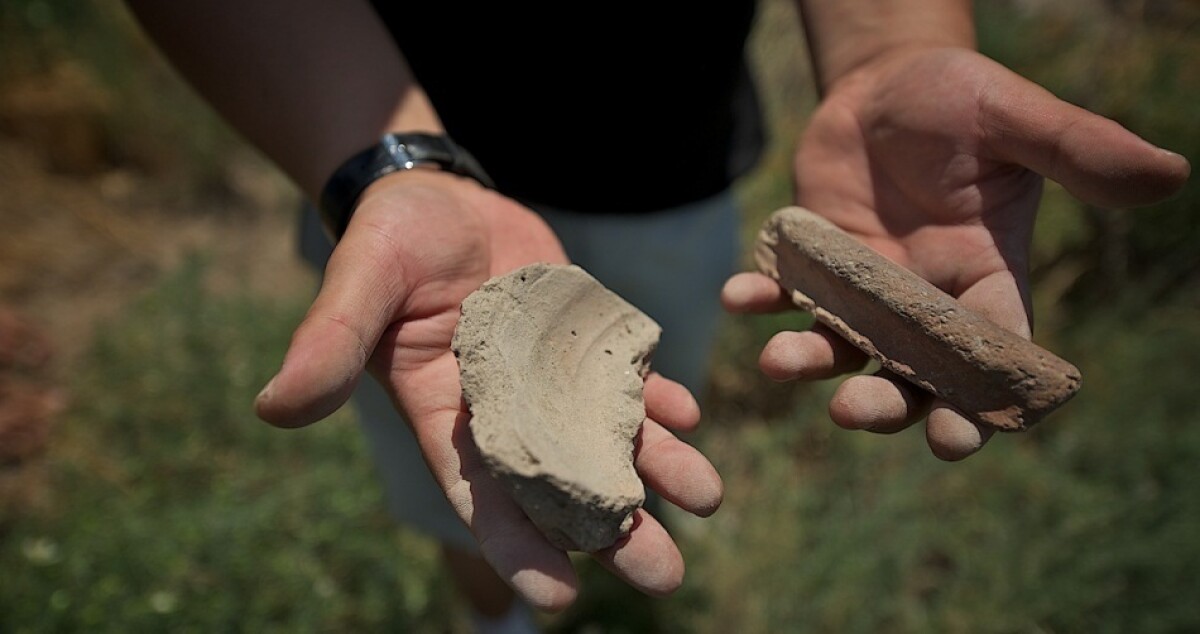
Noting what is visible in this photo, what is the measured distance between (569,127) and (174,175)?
134 inches

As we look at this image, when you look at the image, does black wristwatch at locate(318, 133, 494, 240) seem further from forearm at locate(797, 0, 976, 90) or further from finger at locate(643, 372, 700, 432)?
forearm at locate(797, 0, 976, 90)

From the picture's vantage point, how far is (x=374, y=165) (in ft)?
5.15

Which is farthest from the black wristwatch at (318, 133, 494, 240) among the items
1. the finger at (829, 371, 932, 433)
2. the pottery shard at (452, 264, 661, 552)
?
the finger at (829, 371, 932, 433)

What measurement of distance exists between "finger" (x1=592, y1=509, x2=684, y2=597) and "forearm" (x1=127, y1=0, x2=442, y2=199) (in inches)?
37.2

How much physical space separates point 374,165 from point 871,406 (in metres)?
1.07

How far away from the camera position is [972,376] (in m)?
1.49

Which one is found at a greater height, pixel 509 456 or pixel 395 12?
pixel 395 12

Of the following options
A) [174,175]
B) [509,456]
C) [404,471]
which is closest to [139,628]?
[404,471]

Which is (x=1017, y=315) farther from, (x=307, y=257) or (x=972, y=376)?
(x=307, y=257)

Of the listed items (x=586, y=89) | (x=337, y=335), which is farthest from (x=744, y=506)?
(x=337, y=335)

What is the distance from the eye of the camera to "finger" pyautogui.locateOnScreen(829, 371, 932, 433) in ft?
4.69

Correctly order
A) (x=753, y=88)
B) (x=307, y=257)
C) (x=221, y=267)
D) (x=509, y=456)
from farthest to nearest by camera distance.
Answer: (x=221, y=267), (x=753, y=88), (x=307, y=257), (x=509, y=456)

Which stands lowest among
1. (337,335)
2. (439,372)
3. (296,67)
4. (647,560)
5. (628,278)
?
(628,278)

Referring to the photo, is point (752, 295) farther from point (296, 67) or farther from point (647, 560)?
point (296, 67)
